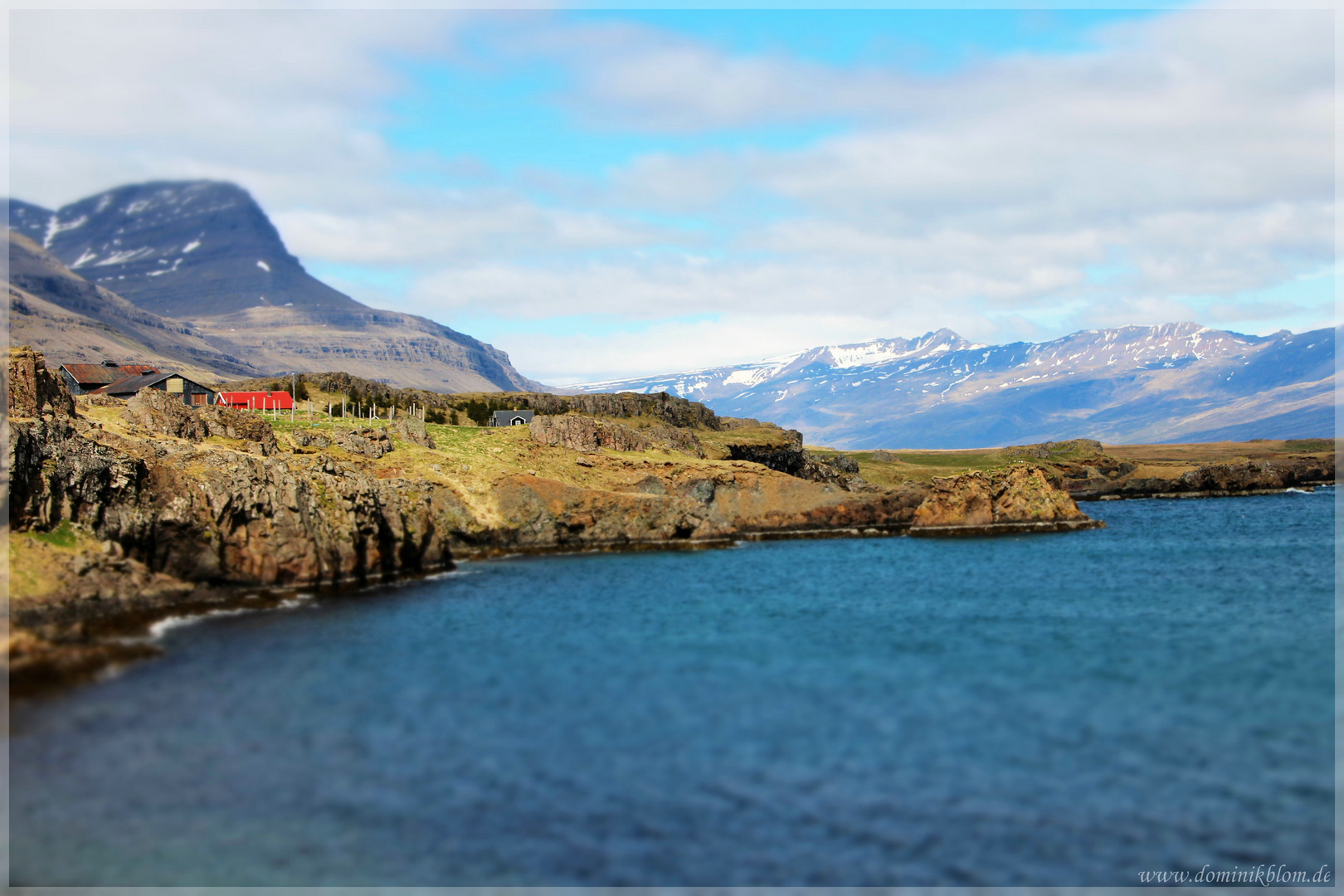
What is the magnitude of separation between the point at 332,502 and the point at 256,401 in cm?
5927

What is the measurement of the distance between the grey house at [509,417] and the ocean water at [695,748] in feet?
270

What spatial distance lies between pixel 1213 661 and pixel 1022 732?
1215 centimetres

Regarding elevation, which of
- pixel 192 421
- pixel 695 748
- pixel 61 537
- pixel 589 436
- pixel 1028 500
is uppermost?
pixel 192 421

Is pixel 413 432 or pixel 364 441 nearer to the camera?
pixel 364 441

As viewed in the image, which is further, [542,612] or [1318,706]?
[542,612]

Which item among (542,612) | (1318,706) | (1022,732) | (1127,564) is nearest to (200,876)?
(1022,732)

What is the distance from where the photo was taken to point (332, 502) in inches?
2272

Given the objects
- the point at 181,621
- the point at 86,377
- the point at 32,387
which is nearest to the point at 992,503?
the point at 181,621

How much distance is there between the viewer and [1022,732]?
26.9 metres

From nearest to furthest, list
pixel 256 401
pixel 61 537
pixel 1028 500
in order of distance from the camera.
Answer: pixel 61 537
pixel 1028 500
pixel 256 401

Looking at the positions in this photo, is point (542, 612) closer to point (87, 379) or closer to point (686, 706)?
point (686, 706)

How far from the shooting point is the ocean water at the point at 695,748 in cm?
2019

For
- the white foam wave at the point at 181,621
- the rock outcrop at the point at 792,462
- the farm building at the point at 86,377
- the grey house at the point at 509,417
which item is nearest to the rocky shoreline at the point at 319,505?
the white foam wave at the point at 181,621

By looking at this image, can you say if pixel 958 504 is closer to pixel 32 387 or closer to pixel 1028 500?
pixel 1028 500
